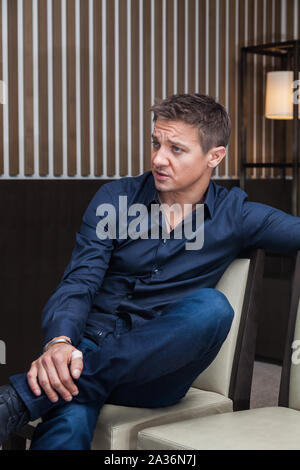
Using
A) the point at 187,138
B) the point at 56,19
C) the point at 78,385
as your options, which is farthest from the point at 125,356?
the point at 56,19

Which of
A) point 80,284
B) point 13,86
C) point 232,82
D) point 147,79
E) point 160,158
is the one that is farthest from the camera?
point 232,82

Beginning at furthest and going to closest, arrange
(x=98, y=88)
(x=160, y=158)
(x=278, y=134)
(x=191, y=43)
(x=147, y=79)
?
1. (x=278, y=134)
2. (x=191, y=43)
3. (x=147, y=79)
4. (x=98, y=88)
5. (x=160, y=158)

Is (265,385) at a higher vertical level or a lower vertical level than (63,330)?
lower

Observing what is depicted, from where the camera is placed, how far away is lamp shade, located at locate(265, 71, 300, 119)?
4.43 meters

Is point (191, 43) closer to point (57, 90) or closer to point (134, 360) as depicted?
point (57, 90)

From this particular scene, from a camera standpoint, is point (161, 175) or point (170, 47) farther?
point (170, 47)

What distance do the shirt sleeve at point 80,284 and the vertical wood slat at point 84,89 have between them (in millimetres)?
1665

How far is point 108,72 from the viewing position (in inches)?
148

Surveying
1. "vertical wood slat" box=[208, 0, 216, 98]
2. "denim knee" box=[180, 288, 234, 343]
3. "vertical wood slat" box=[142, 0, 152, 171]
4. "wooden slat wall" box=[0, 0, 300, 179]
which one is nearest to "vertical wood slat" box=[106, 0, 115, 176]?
"wooden slat wall" box=[0, 0, 300, 179]

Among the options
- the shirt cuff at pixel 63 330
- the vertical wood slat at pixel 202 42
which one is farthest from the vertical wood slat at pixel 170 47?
the shirt cuff at pixel 63 330

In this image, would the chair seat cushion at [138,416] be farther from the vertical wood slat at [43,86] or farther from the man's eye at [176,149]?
the vertical wood slat at [43,86]

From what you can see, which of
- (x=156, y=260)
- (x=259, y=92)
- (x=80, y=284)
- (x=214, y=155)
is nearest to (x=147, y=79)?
(x=259, y=92)

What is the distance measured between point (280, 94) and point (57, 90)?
1.66m

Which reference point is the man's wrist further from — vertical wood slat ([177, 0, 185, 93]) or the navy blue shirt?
vertical wood slat ([177, 0, 185, 93])
